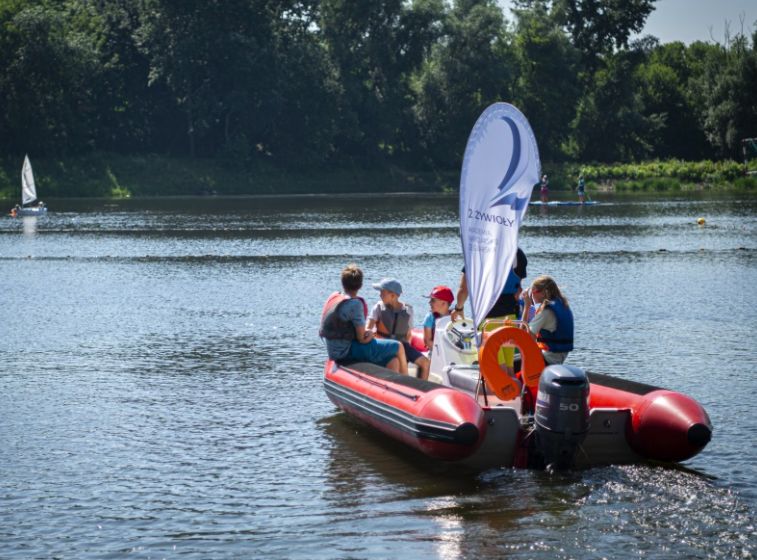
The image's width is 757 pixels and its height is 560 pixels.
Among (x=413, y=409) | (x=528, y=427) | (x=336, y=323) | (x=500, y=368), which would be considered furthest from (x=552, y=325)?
(x=336, y=323)

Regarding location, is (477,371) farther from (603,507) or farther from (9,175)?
(9,175)

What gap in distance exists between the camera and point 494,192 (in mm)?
12570

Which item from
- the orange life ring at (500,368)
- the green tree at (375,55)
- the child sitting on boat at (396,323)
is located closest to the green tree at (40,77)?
the green tree at (375,55)

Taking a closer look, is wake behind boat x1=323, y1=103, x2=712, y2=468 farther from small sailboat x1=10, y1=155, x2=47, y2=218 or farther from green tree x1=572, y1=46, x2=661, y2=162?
green tree x1=572, y1=46, x2=661, y2=162

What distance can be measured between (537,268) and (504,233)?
19.1 m

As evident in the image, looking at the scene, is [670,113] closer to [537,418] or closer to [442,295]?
[442,295]

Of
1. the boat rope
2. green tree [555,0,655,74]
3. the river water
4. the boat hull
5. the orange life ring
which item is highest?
green tree [555,0,655,74]

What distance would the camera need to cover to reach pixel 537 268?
31344mm

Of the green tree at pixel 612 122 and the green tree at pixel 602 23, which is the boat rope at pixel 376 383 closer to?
A: the green tree at pixel 612 122

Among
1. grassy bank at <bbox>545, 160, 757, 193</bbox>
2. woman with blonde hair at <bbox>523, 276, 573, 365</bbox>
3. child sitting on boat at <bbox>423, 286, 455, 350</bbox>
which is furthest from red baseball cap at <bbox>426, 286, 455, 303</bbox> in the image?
grassy bank at <bbox>545, 160, 757, 193</bbox>

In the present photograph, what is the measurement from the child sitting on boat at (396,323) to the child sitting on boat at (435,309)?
0.20 metres

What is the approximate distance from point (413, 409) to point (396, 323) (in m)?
2.58

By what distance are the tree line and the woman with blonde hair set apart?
7174cm

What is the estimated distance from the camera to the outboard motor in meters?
10.5
